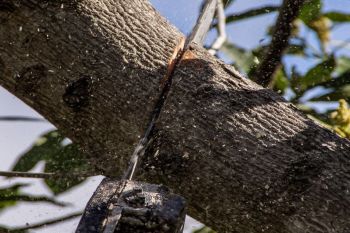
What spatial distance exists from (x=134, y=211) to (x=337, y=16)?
2.32 metres

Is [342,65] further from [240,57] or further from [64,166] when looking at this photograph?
[64,166]

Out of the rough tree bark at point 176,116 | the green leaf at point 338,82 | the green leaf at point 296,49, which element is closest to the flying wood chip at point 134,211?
the rough tree bark at point 176,116

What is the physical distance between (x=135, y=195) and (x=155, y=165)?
1.43ft

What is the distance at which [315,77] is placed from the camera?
2857mm

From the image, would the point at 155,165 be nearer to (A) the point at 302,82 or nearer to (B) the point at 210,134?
(B) the point at 210,134

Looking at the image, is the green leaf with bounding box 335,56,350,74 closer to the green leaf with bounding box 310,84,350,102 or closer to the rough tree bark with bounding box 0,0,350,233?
the green leaf with bounding box 310,84,350,102

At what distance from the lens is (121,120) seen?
5.22 ft

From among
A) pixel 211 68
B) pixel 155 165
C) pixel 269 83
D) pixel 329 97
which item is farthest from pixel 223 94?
pixel 329 97

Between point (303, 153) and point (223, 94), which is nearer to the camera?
point (303, 153)

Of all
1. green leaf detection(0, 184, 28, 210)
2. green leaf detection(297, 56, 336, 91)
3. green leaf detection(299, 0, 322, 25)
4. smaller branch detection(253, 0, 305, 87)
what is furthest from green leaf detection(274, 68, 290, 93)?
green leaf detection(0, 184, 28, 210)

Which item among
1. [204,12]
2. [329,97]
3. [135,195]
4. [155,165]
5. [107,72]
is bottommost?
[135,195]

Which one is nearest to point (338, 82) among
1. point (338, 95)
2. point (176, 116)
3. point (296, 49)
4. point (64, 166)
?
point (338, 95)

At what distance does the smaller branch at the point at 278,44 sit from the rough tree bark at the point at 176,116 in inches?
24.8

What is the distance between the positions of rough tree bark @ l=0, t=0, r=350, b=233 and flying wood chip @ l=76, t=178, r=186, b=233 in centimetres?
38
